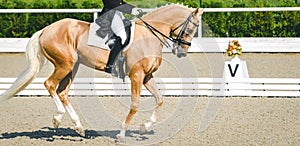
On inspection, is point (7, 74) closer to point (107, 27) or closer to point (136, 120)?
point (136, 120)

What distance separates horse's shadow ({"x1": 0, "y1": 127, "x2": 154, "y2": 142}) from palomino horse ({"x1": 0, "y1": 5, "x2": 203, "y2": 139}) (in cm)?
15

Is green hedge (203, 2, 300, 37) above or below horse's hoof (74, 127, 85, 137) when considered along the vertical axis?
above

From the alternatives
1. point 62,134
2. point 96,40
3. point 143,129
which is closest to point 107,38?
point 96,40

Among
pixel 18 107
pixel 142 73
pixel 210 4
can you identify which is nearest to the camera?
pixel 142 73

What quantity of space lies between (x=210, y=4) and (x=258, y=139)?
10687 millimetres

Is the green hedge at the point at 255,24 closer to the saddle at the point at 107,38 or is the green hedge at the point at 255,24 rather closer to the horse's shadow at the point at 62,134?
the horse's shadow at the point at 62,134

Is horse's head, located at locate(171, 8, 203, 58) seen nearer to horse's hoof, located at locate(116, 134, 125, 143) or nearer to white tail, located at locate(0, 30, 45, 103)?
horse's hoof, located at locate(116, 134, 125, 143)

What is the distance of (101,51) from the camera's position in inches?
250

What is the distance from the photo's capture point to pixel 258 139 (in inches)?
241

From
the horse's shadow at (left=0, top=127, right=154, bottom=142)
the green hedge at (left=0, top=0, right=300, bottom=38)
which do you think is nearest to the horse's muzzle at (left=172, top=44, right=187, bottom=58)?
the horse's shadow at (left=0, top=127, right=154, bottom=142)

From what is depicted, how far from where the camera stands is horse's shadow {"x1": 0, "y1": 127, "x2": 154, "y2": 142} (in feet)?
20.7

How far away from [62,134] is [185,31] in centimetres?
181

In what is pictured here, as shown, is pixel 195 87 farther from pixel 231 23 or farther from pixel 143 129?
pixel 231 23

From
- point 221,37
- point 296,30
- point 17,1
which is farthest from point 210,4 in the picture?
point 17,1
